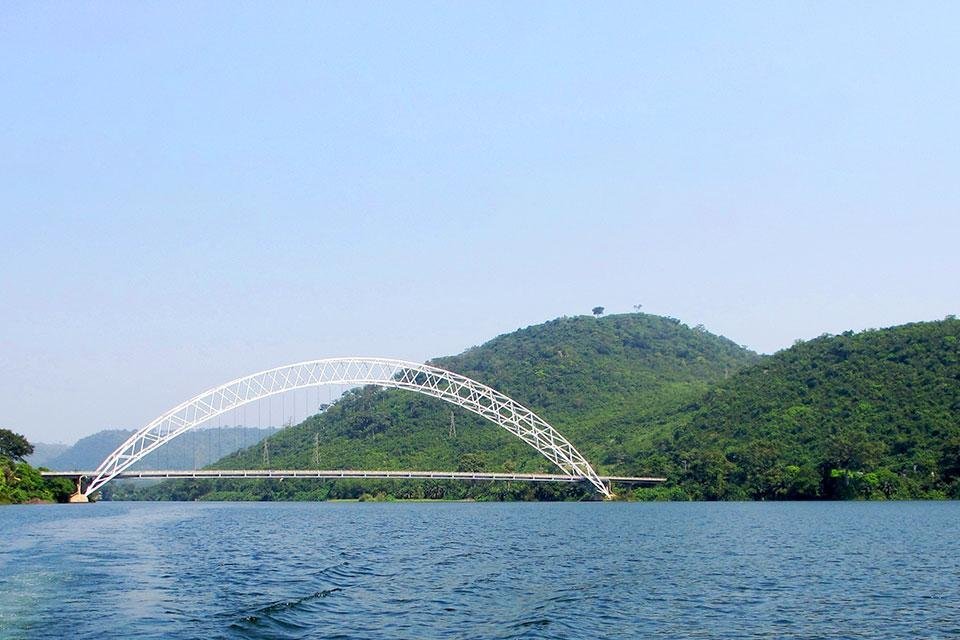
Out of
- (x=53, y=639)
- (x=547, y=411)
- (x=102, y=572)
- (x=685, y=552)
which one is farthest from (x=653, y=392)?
(x=53, y=639)

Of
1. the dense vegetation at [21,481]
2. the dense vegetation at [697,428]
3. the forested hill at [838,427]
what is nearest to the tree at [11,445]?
the dense vegetation at [21,481]

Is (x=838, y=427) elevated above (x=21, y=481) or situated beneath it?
elevated above

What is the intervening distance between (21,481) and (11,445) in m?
7.53

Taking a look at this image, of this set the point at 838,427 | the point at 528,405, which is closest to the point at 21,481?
the point at 838,427

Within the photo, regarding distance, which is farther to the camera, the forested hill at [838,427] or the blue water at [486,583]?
the forested hill at [838,427]

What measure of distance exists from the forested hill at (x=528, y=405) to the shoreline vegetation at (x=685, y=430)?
13.6 inches

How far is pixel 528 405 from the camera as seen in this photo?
490ft

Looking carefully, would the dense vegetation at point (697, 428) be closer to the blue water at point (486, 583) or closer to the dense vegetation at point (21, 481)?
the blue water at point (486, 583)

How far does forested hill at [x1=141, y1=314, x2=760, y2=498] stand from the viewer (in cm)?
12075

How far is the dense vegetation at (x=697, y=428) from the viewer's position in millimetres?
82688

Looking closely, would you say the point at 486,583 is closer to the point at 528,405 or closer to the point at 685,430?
the point at 685,430

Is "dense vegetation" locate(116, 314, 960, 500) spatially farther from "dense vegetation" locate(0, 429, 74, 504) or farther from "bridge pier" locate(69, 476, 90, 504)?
"dense vegetation" locate(0, 429, 74, 504)

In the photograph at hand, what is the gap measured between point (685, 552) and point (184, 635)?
21.4 metres

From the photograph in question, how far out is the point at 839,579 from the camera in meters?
27.2
